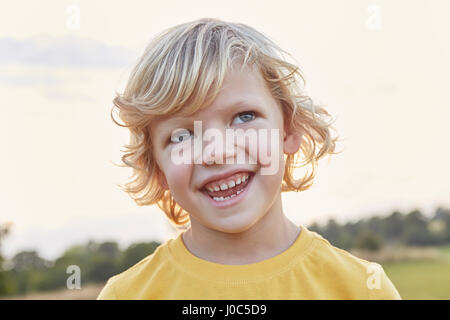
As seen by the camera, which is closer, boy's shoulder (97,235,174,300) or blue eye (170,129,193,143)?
blue eye (170,129,193,143)

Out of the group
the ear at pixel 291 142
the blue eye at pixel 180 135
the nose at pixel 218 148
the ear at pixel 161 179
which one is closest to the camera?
the nose at pixel 218 148

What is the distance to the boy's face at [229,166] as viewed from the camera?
6.85 ft

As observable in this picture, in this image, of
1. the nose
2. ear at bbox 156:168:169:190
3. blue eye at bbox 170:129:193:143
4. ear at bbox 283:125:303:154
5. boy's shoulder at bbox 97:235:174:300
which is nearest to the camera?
the nose

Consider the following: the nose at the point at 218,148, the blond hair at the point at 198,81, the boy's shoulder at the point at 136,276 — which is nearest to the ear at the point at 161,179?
the blond hair at the point at 198,81

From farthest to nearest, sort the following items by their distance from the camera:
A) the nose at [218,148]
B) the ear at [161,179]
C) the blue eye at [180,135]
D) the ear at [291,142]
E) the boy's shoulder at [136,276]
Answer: the ear at [161,179]
the ear at [291,142]
the boy's shoulder at [136,276]
the blue eye at [180,135]
the nose at [218,148]

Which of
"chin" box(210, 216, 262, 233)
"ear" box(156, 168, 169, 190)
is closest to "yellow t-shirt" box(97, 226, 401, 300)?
"chin" box(210, 216, 262, 233)

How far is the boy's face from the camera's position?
2088mm

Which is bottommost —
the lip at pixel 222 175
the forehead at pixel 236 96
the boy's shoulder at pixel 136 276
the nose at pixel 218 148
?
the boy's shoulder at pixel 136 276

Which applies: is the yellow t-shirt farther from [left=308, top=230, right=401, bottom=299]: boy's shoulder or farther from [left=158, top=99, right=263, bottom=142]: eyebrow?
[left=158, top=99, right=263, bottom=142]: eyebrow

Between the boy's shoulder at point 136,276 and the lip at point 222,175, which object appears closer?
the lip at point 222,175

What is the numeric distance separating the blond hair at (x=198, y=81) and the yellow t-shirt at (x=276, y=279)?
53 centimetres

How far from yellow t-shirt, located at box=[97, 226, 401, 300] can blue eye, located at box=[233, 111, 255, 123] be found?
0.57 meters

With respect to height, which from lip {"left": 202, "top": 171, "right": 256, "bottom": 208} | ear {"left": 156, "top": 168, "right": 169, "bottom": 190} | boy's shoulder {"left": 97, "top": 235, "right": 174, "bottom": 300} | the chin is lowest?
boy's shoulder {"left": 97, "top": 235, "right": 174, "bottom": 300}

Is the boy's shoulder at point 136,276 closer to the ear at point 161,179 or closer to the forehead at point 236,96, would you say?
the ear at point 161,179
